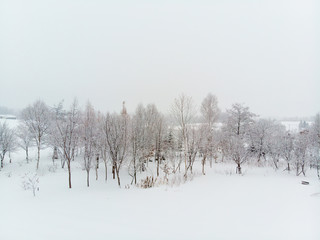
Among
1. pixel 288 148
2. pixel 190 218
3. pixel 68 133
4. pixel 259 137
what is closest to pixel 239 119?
pixel 259 137

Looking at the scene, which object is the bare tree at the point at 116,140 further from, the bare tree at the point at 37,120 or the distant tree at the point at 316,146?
the distant tree at the point at 316,146

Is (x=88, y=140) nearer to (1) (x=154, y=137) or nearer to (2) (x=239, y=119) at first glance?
(1) (x=154, y=137)

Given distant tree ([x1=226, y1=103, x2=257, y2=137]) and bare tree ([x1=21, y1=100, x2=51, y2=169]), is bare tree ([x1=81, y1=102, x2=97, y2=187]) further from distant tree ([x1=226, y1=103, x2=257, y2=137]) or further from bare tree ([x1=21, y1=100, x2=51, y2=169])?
distant tree ([x1=226, y1=103, x2=257, y2=137])

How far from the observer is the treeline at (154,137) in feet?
48.5

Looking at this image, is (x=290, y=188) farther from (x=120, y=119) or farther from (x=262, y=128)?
(x=262, y=128)

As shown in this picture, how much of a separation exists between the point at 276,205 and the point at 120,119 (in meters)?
13.8

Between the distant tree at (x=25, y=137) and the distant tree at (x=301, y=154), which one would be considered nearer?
the distant tree at (x=301, y=154)

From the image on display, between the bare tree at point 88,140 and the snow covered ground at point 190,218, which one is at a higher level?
the bare tree at point 88,140

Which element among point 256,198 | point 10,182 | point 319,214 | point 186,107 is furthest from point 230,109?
point 10,182

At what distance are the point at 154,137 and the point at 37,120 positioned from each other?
53.9 ft

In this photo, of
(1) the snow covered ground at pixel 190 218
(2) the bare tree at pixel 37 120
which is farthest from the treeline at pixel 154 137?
(1) the snow covered ground at pixel 190 218

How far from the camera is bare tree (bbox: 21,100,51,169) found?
21812mm

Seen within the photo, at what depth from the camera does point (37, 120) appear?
2184cm

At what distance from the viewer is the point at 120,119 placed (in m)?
16.4
